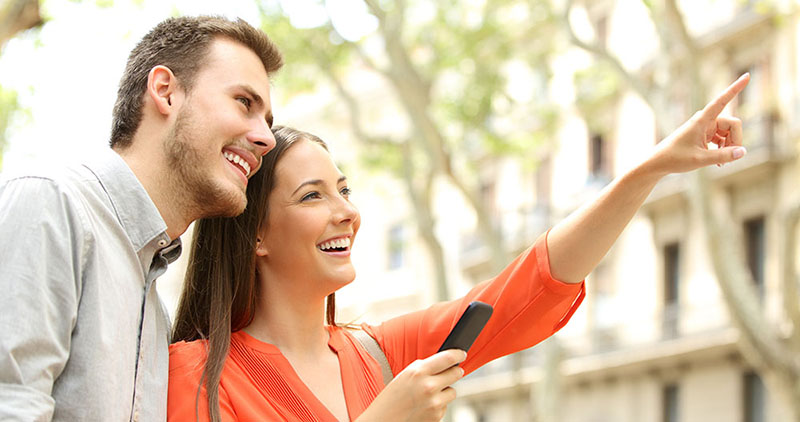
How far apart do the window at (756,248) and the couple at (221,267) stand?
1849 centimetres

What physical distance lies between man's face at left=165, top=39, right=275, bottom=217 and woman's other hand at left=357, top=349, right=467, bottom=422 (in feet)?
1.85

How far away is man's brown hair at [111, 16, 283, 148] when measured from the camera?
264 cm

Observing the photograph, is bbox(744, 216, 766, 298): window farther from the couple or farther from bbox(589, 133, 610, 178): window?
the couple

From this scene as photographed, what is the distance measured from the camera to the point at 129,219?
7.96ft

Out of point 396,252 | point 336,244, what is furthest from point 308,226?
point 396,252

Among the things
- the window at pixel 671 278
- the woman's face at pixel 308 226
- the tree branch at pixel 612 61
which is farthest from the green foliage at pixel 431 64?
the woman's face at pixel 308 226

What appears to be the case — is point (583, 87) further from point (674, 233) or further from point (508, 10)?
point (674, 233)

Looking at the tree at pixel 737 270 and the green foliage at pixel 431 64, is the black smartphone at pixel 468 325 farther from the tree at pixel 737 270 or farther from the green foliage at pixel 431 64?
the green foliage at pixel 431 64

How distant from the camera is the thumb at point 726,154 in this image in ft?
8.13

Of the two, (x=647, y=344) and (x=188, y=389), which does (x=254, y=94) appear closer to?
(x=188, y=389)

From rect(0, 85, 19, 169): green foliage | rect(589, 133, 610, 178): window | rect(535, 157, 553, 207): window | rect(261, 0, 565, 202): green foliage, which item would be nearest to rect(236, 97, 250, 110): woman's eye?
rect(261, 0, 565, 202): green foliage

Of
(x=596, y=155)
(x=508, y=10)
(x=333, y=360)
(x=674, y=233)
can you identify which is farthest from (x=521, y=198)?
(x=333, y=360)

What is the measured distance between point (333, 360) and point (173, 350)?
430 mm

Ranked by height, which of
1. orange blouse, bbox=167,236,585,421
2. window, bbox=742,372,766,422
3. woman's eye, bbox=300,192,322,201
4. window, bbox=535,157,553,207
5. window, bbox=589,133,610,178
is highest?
woman's eye, bbox=300,192,322,201
